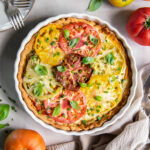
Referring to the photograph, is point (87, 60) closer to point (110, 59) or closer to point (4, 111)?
point (110, 59)

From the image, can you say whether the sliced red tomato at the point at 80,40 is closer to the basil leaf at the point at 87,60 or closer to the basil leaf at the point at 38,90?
the basil leaf at the point at 87,60

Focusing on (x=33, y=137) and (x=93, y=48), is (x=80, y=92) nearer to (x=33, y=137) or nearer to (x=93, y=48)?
(x=93, y=48)

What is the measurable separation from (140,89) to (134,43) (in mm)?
696

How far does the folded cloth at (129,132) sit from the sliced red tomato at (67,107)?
0.59 meters

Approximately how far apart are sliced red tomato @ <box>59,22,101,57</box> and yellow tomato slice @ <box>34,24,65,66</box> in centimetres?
8

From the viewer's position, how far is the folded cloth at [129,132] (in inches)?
152

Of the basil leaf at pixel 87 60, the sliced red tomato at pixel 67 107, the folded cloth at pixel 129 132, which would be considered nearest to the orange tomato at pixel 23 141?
the sliced red tomato at pixel 67 107

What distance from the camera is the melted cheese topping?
3439 mm

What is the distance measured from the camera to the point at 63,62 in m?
3.46

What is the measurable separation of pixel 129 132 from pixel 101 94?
80 centimetres

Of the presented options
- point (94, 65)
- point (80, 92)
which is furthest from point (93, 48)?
point (80, 92)

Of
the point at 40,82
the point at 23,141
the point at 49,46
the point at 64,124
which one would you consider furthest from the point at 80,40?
the point at 23,141

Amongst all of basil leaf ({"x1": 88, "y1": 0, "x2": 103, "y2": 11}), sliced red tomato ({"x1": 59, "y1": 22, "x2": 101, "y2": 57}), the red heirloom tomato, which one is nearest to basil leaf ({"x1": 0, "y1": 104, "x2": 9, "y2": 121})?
sliced red tomato ({"x1": 59, "y1": 22, "x2": 101, "y2": 57})

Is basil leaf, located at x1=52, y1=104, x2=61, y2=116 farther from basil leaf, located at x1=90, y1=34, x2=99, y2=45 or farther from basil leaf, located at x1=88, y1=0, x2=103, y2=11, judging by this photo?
basil leaf, located at x1=88, y1=0, x2=103, y2=11
